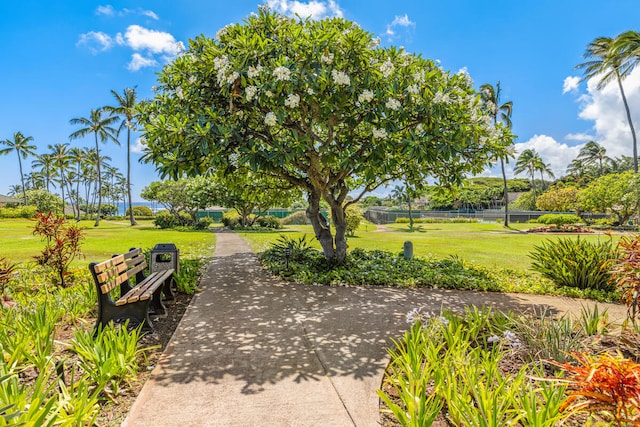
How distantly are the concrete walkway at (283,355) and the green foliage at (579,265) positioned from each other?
3.02 feet

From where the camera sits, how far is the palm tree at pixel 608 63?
16719mm

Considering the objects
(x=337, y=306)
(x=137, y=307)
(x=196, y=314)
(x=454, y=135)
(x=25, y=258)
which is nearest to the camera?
(x=137, y=307)

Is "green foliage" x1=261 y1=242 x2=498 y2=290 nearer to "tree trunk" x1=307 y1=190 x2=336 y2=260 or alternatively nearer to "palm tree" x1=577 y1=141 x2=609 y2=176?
"tree trunk" x1=307 y1=190 x2=336 y2=260

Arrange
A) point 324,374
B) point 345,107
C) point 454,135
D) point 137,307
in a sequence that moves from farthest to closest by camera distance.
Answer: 1. point 345,107
2. point 454,135
3. point 137,307
4. point 324,374

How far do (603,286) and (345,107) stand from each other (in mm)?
5722

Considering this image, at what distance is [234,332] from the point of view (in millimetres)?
4090

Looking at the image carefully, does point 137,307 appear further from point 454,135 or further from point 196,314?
point 454,135

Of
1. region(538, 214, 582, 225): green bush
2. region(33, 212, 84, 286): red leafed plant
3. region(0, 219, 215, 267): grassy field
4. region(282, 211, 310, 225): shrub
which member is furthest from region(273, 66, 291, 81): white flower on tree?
region(538, 214, 582, 225): green bush

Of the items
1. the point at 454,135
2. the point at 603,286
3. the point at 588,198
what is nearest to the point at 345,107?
the point at 454,135

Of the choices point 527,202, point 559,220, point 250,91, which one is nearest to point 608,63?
point 559,220

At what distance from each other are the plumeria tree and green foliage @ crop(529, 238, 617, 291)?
8.03ft

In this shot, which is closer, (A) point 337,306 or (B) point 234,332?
(B) point 234,332

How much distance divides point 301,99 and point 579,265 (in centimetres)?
608

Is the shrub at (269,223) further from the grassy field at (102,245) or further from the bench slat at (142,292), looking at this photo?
the bench slat at (142,292)
